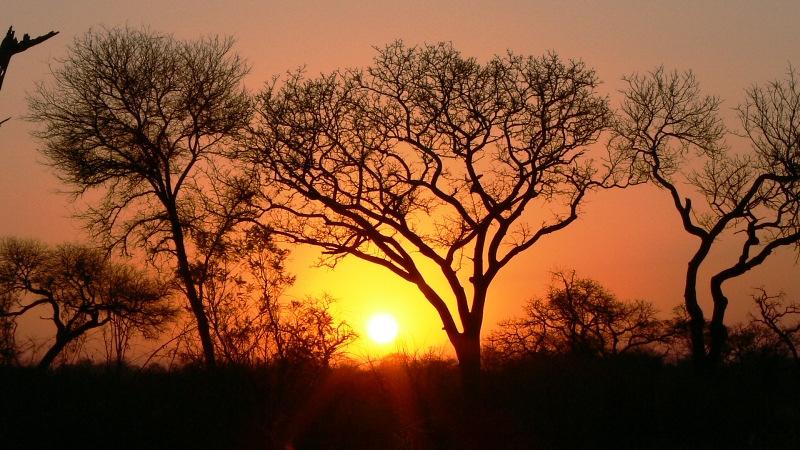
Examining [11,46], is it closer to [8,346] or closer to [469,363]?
[8,346]

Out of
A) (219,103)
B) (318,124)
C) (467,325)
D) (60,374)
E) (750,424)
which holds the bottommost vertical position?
(750,424)

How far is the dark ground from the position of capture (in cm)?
1366

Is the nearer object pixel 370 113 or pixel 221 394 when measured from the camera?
pixel 221 394

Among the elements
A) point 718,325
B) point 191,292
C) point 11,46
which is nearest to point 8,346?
point 11,46

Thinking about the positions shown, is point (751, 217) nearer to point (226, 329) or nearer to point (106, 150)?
point (226, 329)

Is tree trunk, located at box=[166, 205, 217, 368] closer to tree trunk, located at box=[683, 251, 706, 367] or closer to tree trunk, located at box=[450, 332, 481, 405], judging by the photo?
tree trunk, located at box=[450, 332, 481, 405]

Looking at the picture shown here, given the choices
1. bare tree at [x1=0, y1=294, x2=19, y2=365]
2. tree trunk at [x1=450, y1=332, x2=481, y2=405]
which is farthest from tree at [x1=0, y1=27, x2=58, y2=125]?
tree trunk at [x1=450, y1=332, x2=481, y2=405]

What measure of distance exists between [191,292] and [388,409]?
9454 millimetres

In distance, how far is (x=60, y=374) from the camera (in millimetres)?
15047

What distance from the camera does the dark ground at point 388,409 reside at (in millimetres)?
13656

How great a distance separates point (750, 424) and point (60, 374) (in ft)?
40.6

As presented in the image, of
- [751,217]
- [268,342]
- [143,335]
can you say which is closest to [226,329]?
[268,342]

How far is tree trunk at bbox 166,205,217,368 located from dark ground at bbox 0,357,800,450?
1183mm

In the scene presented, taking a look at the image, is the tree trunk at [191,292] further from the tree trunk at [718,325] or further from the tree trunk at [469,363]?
the tree trunk at [718,325]
